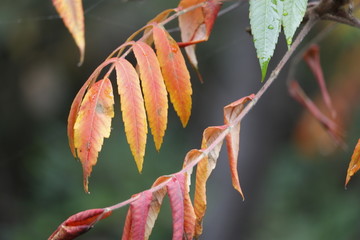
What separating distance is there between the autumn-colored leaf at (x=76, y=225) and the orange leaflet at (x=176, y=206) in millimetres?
95

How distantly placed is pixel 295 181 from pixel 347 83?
1.17 meters

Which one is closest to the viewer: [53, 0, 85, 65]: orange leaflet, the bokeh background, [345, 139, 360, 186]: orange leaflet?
[53, 0, 85, 65]: orange leaflet

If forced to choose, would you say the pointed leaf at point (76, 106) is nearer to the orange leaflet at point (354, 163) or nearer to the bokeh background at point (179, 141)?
the orange leaflet at point (354, 163)

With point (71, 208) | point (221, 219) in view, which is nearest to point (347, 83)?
point (221, 219)

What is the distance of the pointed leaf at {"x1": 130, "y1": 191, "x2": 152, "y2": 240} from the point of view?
0.67 m

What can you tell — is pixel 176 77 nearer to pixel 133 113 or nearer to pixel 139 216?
pixel 133 113

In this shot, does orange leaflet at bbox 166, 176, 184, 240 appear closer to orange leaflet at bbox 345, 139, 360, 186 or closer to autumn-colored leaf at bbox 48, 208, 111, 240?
autumn-colored leaf at bbox 48, 208, 111, 240

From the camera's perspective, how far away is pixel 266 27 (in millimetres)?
692

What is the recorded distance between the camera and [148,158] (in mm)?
4250

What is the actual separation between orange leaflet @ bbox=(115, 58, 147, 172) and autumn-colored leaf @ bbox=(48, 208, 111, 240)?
9 cm

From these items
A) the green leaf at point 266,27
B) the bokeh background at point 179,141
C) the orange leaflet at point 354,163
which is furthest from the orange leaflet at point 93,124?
the bokeh background at point 179,141

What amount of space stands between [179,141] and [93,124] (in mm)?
3899

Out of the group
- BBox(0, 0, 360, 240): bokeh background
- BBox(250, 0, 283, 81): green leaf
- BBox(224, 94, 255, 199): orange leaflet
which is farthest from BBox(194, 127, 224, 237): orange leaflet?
BBox(0, 0, 360, 240): bokeh background

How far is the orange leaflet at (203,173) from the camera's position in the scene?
0.71 meters
